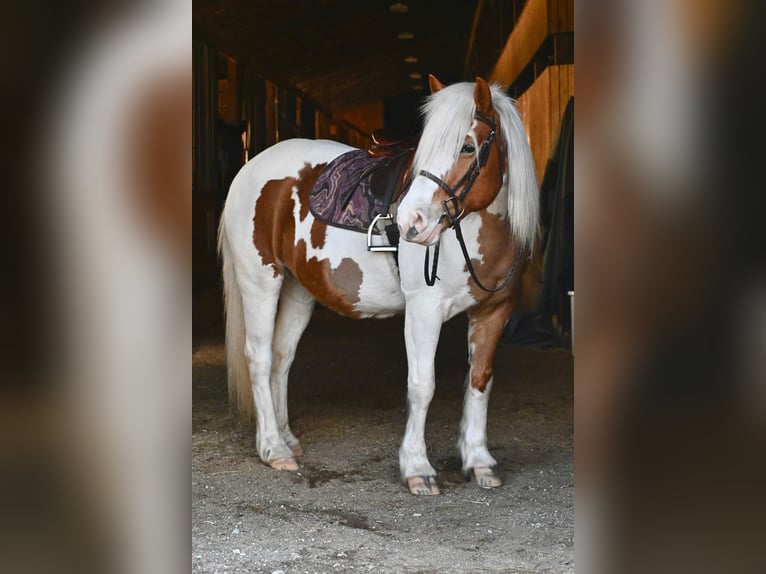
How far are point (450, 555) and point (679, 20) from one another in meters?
2.07

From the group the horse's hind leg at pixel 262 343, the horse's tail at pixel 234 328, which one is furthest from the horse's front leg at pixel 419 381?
the horse's tail at pixel 234 328

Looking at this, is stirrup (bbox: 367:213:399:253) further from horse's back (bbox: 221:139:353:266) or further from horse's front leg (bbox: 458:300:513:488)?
horse's back (bbox: 221:139:353:266)

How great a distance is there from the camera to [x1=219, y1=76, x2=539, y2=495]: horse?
333 centimetres

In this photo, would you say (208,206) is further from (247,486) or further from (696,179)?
(696,179)

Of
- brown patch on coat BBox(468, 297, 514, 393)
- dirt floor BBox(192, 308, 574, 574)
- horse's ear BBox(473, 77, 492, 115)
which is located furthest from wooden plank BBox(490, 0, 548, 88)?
horse's ear BBox(473, 77, 492, 115)

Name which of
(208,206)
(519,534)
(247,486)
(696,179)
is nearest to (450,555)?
(519,534)

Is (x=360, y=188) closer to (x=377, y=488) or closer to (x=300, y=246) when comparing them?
(x=300, y=246)

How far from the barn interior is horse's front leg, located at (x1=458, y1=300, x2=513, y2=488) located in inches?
4.6

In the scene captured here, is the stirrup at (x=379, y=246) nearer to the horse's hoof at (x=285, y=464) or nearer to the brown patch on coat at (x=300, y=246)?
the brown patch on coat at (x=300, y=246)

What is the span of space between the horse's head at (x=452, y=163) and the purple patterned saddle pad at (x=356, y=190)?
471mm

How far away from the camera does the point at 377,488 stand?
3799mm

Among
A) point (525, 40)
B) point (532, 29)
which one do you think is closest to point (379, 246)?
point (532, 29)

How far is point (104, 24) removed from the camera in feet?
4.43

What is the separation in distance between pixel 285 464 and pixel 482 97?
75.3 inches
